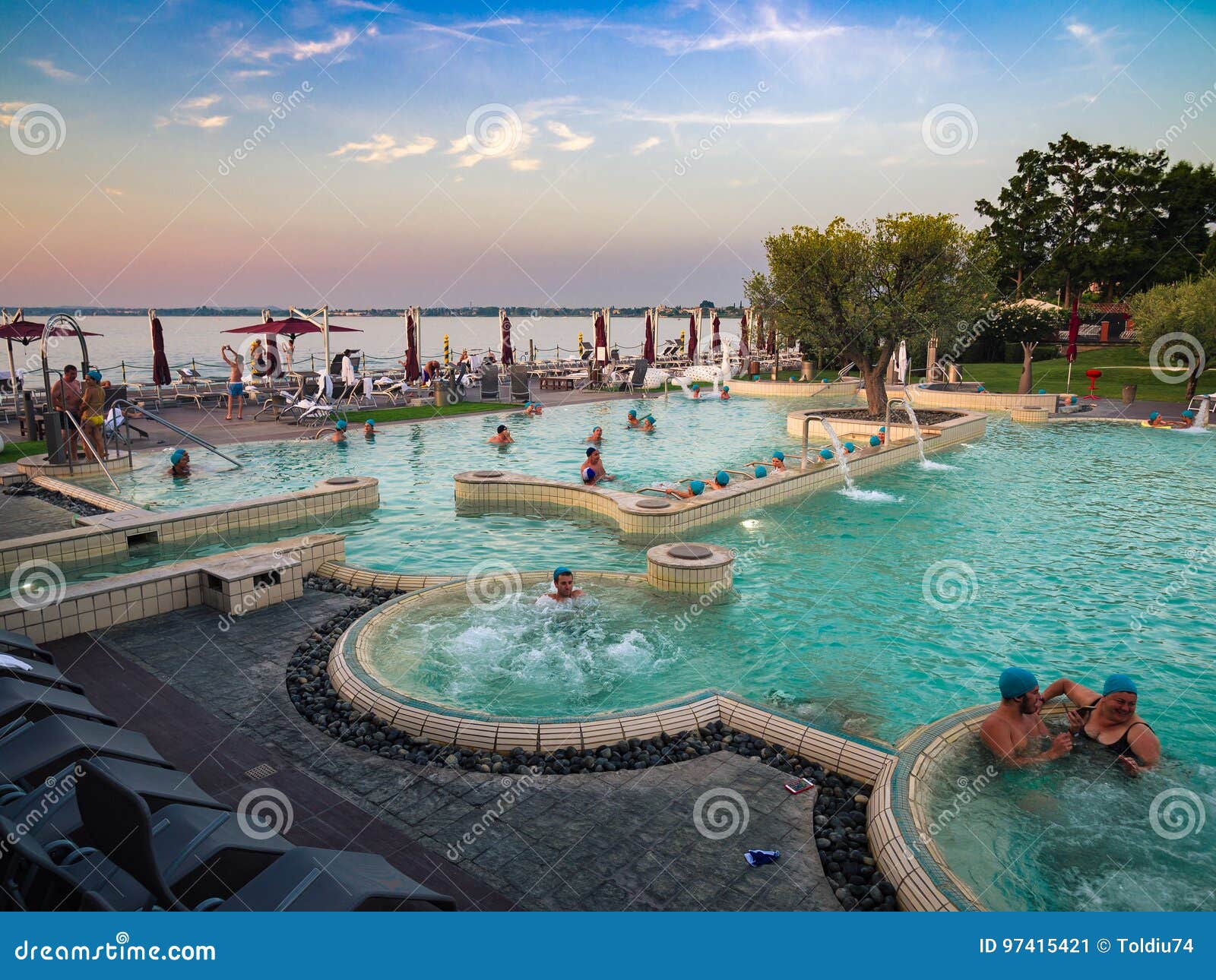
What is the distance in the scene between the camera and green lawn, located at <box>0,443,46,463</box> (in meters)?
14.4

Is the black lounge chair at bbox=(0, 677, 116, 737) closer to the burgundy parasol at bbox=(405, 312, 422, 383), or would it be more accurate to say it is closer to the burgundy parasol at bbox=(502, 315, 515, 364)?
the burgundy parasol at bbox=(405, 312, 422, 383)

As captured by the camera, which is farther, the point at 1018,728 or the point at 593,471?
the point at 593,471

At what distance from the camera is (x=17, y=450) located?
15070mm

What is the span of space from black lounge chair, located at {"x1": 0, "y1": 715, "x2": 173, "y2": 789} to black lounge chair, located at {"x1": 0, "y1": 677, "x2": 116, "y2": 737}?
14 centimetres

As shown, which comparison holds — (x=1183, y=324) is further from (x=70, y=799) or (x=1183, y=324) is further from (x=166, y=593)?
(x=70, y=799)

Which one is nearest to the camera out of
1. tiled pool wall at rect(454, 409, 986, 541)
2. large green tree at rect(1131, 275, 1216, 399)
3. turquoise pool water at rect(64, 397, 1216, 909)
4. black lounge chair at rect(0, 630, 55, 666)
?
black lounge chair at rect(0, 630, 55, 666)

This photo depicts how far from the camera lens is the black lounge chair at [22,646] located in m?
5.18

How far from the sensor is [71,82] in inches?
495

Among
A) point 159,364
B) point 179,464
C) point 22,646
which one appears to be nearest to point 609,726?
point 22,646

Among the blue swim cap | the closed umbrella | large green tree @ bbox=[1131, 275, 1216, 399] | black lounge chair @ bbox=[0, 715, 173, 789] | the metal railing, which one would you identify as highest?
large green tree @ bbox=[1131, 275, 1216, 399]

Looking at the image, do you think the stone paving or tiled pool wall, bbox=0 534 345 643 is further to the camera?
tiled pool wall, bbox=0 534 345 643

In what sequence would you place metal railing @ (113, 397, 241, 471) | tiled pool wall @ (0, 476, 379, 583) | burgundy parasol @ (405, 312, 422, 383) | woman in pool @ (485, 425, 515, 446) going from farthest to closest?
burgundy parasol @ (405, 312, 422, 383)
woman in pool @ (485, 425, 515, 446)
metal railing @ (113, 397, 241, 471)
tiled pool wall @ (0, 476, 379, 583)

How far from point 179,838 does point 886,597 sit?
23.8 ft

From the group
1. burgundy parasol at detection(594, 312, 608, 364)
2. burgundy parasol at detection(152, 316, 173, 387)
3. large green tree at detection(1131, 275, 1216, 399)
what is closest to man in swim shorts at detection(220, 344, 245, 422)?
burgundy parasol at detection(152, 316, 173, 387)
